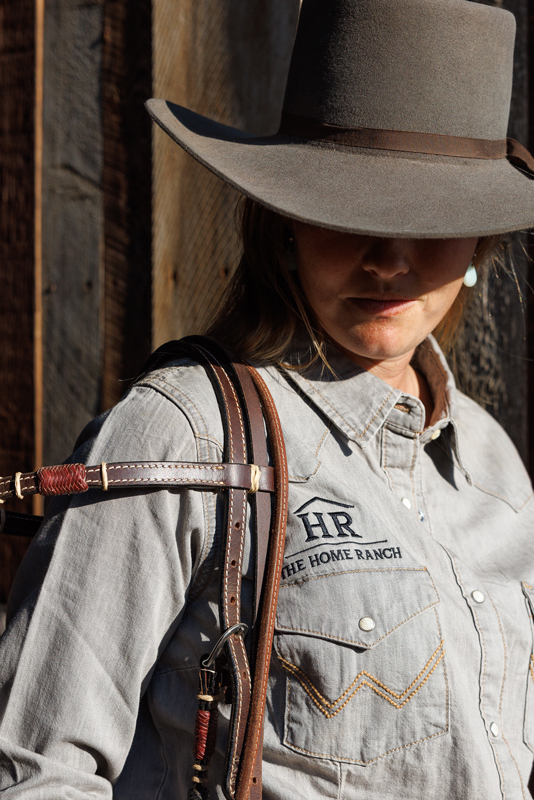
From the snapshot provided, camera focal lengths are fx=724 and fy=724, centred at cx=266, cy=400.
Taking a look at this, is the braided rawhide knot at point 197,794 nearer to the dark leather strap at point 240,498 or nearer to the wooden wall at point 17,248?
the dark leather strap at point 240,498

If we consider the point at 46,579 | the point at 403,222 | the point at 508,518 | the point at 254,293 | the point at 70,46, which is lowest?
the point at 508,518

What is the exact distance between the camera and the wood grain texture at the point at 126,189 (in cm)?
190

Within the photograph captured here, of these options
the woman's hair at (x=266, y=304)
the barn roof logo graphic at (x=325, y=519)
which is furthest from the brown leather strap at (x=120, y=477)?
the woman's hair at (x=266, y=304)

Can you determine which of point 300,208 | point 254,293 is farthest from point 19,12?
point 300,208

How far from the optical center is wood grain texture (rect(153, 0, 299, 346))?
1895 millimetres

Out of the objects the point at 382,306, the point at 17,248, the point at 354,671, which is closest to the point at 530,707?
the point at 354,671

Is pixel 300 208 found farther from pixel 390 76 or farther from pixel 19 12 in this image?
pixel 19 12

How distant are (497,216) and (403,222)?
0.17 m

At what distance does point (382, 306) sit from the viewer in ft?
4.17

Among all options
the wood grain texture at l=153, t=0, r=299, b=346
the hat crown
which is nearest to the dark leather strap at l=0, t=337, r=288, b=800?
the hat crown

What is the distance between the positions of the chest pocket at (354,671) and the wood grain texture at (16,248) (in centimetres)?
112

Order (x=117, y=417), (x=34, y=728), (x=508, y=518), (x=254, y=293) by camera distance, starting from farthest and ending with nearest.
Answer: (x=508, y=518), (x=254, y=293), (x=117, y=417), (x=34, y=728)

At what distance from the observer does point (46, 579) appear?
41.0 inches

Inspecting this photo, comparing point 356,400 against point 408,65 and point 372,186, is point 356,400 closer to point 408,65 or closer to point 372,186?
point 372,186
